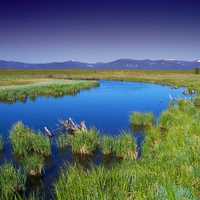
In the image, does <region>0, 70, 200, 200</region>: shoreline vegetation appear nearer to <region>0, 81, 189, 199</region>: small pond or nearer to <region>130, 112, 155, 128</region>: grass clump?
<region>0, 81, 189, 199</region>: small pond

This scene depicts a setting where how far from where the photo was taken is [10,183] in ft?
33.0

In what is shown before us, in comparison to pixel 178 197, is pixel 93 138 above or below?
below

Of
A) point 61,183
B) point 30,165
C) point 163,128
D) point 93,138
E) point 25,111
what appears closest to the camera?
point 61,183

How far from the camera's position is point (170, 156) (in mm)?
10305

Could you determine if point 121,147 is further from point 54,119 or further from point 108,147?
point 54,119

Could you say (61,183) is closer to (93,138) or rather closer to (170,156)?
(170,156)

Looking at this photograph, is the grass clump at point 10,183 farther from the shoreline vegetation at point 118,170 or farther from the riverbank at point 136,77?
the riverbank at point 136,77

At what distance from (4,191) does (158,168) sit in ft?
14.9

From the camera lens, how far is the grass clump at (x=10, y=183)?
31.4ft

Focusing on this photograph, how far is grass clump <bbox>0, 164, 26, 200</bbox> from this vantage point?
31.4ft

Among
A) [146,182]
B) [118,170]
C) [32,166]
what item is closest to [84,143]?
[32,166]

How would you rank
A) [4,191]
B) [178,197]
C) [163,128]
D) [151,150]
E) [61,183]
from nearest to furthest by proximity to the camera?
[178,197] → [61,183] → [4,191] → [151,150] → [163,128]

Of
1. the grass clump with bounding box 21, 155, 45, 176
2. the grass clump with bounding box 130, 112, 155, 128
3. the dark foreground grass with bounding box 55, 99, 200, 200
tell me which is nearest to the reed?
the grass clump with bounding box 21, 155, 45, 176

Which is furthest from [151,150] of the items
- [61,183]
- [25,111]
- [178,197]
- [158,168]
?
[25,111]
